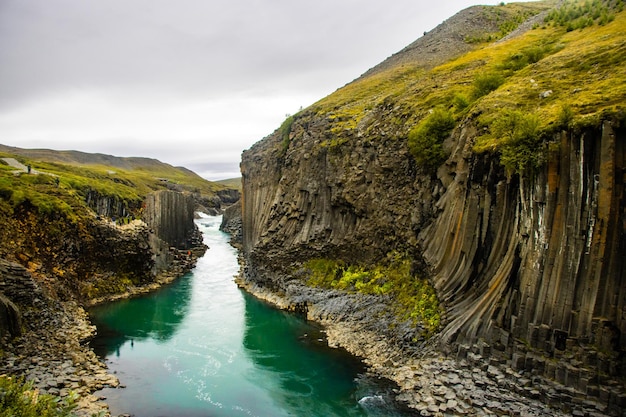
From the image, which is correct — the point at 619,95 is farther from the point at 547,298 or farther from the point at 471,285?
the point at 471,285

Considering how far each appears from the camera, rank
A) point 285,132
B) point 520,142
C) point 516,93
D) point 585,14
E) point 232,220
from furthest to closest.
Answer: point 232,220
point 285,132
point 585,14
point 516,93
point 520,142

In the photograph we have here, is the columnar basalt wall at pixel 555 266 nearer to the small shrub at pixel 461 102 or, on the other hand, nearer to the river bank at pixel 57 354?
the small shrub at pixel 461 102

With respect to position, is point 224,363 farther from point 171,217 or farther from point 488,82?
point 171,217

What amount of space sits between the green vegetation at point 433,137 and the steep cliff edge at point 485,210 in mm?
111

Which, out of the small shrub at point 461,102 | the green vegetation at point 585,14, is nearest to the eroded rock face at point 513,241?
the small shrub at point 461,102

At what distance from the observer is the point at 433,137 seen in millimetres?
36500

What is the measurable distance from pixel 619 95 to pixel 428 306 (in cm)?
1742

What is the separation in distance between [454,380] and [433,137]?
61.8 ft

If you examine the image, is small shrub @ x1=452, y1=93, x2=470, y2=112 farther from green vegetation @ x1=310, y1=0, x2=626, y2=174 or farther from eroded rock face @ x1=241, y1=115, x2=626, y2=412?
eroded rock face @ x1=241, y1=115, x2=626, y2=412

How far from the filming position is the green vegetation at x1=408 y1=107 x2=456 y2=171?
36.1m

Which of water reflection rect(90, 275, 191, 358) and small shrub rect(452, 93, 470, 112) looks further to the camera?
small shrub rect(452, 93, 470, 112)

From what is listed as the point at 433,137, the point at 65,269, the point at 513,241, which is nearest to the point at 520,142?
the point at 513,241

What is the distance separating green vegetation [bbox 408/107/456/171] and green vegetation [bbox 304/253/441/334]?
8.42 m

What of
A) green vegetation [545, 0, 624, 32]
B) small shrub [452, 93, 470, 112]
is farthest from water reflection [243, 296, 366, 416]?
green vegetation [545, 0, 624, 32]
